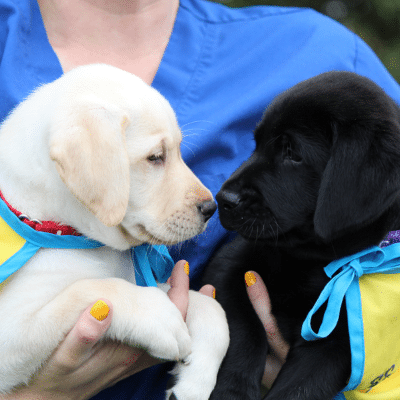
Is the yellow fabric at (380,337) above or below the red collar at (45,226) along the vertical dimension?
below

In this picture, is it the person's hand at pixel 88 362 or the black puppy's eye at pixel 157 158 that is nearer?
the person's hand at pixel 88 362

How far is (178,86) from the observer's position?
217 cm

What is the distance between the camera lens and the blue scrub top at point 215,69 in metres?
2.05

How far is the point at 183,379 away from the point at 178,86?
1225 millimetres

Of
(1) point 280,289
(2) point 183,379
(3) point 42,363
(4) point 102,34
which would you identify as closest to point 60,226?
(3) point 42,363

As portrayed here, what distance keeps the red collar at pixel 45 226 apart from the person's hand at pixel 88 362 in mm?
326

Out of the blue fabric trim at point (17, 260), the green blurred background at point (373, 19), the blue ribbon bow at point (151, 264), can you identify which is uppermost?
the blue fabric trim at point (17, 260)

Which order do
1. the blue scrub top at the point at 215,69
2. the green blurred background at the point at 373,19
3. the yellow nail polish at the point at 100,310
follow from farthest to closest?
the green blurred background at the point at 373,19 → the blue scrub top at the point at 215,69 → the yellow nail polish at the point at 100,310

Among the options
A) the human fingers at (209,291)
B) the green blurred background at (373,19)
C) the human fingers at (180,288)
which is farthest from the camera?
the green blurred background at (373,19)

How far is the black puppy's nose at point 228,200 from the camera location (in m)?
1.75

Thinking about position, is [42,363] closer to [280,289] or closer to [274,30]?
[280,289]

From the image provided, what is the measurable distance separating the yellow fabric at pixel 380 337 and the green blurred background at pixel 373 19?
4.79 meters

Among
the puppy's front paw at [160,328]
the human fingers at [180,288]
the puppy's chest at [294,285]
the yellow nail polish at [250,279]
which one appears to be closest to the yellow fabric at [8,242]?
the puppy's front paw at [160,328]

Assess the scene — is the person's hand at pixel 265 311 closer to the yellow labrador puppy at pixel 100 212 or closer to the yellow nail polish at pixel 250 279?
the yellow nail polish at pixel 250 279
